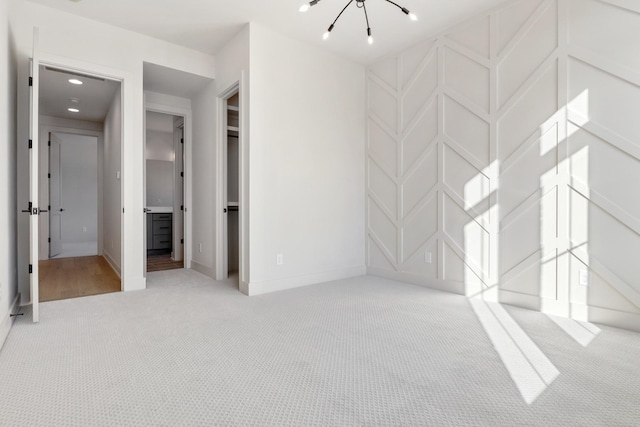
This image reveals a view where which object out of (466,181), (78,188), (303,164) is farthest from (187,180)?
(78,188)

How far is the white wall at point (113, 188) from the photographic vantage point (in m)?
4.29

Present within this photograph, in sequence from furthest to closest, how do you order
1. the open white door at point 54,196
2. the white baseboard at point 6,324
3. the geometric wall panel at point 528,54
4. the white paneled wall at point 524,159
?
the open white door at point 54,196
the geometric wall panel at point 528,54
the white paneled wall at point 524,159
the white baseboard at point 6,324

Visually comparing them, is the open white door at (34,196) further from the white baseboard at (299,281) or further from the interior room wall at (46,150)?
the interior room wall at (46,150)

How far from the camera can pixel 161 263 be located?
17.8ft

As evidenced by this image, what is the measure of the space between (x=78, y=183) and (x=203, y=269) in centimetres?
623

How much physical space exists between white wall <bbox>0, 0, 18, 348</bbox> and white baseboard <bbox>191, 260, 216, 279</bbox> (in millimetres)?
1930

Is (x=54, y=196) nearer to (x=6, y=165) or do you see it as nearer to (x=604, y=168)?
(x=6, y=165)

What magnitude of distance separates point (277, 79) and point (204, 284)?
261 centimetres

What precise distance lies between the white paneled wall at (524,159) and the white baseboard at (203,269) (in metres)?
2.41

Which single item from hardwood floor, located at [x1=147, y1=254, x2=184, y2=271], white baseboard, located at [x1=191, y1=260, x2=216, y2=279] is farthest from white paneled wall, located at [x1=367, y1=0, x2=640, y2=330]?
hardwood floor, located at [x1=147, y1=254, x2=184, y2=271]

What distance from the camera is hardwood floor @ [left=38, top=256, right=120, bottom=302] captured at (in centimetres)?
359

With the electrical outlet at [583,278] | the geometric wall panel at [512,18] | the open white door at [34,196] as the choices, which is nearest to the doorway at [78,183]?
the open white door at [34,196]

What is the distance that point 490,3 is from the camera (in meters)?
3.07

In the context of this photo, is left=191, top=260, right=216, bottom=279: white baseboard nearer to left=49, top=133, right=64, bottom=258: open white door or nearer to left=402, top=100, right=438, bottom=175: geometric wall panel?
left=402, top=100, right=438, bottom=175: geometric wall panel
